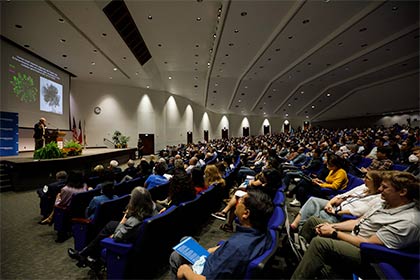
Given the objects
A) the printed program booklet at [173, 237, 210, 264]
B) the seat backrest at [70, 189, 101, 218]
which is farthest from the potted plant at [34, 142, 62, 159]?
the printed program booklet at [173, 237, 210, 264]

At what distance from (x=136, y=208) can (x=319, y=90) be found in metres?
20.7

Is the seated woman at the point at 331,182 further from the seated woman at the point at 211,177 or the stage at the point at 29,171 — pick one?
the stage at the point at 29,171

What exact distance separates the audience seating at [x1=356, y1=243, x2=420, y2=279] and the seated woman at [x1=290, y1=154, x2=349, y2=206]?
1.77 metres

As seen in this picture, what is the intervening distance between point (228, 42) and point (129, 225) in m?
9.20

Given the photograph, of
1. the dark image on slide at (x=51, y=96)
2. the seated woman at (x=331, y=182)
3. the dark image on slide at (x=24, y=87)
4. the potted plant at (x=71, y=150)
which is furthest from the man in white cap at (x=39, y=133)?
the seated woman at (x=331, y=182)

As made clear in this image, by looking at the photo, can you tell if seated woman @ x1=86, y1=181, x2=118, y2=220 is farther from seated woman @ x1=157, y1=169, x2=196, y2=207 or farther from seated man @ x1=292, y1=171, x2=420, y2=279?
seated man @ x1=292, y1=171, x2=420, y2=279

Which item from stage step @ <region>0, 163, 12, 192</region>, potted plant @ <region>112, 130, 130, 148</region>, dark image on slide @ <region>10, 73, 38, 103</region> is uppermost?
dark image on slide @ <region>10, 73, 38, 103</region>

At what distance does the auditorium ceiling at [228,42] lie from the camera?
6.68 metres

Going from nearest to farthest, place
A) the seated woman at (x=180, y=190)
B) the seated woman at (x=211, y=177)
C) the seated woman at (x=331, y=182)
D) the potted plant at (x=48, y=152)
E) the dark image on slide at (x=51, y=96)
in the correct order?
the seated woman at (x=180, y=190) < the seated woman at (x=331, y=182) < the seated woman at (x=211, y=177) < the potted plant at (x=48, y=152) < the dark image on slide at (x=51, y=96)

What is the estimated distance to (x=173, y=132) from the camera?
18172 mm

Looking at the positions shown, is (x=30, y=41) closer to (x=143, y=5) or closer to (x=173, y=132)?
(x=143, y=5)

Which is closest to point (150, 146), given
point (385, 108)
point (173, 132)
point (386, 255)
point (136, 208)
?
point (173, 132)

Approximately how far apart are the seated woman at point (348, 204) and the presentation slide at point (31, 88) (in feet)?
33.5

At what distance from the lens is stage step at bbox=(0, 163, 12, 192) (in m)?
5.51
